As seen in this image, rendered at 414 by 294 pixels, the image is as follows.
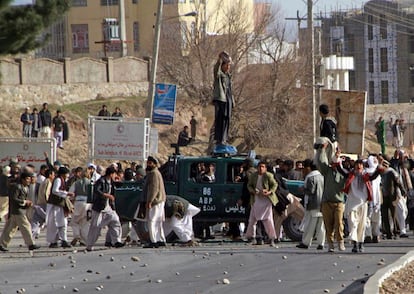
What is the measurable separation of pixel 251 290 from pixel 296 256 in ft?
13.6

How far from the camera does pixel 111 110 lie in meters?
58.3

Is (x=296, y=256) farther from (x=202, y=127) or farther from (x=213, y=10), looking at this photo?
(x=213, y=10)

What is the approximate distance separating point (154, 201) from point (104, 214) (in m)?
1.05

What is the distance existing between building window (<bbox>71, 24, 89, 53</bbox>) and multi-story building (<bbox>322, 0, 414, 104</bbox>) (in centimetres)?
2253

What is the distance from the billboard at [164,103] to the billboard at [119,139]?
1.06 metres

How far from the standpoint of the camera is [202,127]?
200ft

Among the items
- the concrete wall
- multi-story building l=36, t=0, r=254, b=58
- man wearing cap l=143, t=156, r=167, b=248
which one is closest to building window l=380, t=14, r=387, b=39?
multi-story building l=36, t=0, r=254, b=58

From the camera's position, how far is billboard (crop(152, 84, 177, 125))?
125ft

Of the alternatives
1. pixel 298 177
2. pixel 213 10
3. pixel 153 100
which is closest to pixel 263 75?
pixel 213 10

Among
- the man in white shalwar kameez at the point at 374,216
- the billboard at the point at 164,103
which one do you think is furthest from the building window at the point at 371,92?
the man in white shalwar kameez at the point at 374,216

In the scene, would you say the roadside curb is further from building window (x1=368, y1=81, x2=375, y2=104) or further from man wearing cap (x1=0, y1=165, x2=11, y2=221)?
building window (x1=368, y1=81, x2=375, y2=104)

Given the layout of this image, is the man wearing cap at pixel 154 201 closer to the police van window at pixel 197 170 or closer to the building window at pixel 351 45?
the police van window at pixel 197 170

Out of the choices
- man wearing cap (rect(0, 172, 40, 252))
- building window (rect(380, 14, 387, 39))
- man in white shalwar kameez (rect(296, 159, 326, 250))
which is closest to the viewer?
man in white shalwar kameez (rect(296, 159, 326, 250))

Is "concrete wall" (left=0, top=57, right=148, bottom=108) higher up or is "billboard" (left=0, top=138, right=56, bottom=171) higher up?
"concrete wall" (left=0, top=57, right=148, bottom=108)
